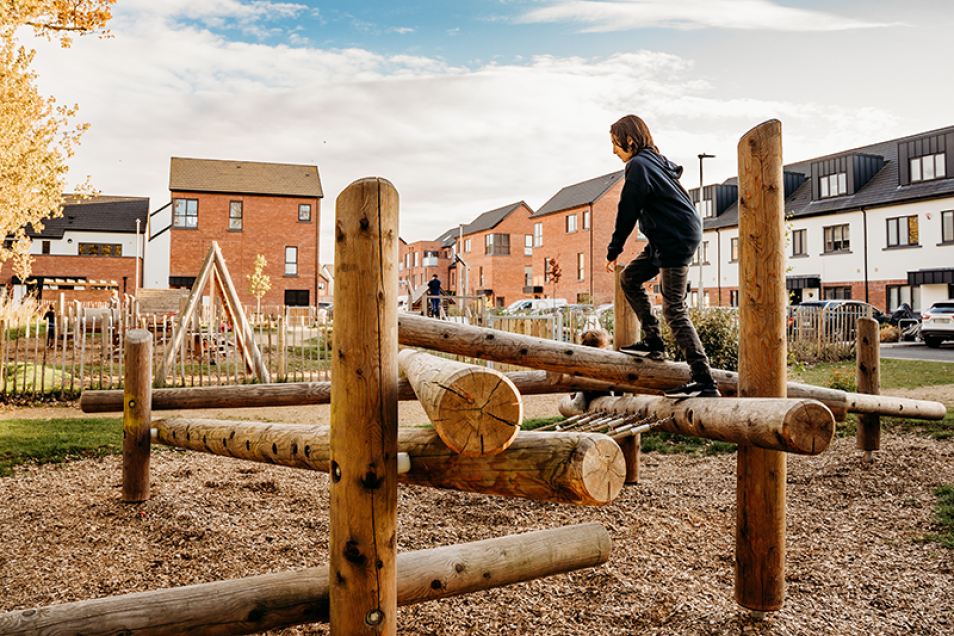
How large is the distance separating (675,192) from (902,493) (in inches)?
143

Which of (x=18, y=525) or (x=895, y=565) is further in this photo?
(x=18, y=525)

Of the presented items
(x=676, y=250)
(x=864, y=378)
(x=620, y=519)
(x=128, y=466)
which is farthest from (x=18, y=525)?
(x=864, y=378)

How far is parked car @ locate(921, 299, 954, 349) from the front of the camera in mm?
20938

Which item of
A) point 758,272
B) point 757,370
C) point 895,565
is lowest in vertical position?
point 895,565

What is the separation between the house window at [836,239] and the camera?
1271 inches

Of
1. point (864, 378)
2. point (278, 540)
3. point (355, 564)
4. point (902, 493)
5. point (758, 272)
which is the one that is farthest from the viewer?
point (864, 378)

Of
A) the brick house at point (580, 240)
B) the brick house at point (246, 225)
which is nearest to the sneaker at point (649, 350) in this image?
the brick house at point (580, 240)

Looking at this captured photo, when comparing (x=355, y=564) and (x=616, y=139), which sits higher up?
(x=616, y=139)

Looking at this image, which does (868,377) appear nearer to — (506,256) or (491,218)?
(506,256)

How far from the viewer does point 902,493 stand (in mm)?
5535

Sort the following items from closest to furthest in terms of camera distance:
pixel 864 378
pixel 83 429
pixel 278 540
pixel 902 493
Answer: pixel 278 540 → pixel 902 493 → pixel 864 378 → pixel 83 429

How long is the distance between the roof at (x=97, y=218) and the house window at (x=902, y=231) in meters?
45.0

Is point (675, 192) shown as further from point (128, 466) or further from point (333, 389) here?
point (128, 466)

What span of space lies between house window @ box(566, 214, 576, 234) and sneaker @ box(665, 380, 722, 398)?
135 feet
